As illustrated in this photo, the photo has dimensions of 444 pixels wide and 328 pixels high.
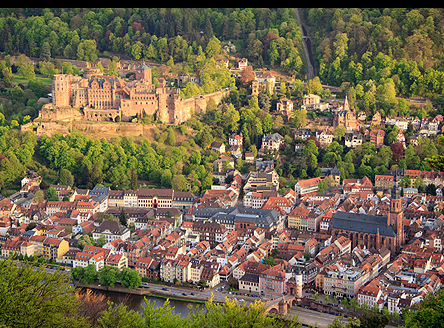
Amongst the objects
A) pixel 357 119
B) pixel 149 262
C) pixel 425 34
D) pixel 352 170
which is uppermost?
pixel 425 34

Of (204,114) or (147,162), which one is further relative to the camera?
(204,114)

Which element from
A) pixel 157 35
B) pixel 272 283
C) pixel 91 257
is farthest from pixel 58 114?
pixel 272 283

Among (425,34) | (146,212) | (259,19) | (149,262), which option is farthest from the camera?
(259,19)

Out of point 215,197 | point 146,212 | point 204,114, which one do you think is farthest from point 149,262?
point 204,114

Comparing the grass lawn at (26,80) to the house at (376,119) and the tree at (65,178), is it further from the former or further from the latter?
the house at (376,119)

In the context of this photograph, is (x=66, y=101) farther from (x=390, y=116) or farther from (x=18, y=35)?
(x=390, y=116)

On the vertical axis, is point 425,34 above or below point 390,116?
above
